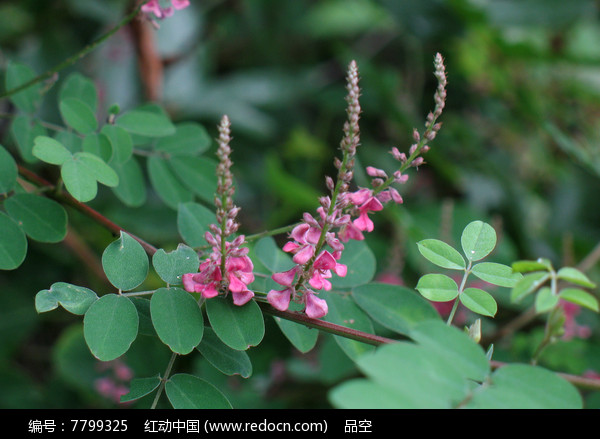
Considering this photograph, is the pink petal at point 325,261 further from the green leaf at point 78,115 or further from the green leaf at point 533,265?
the green leaf at point 78,115

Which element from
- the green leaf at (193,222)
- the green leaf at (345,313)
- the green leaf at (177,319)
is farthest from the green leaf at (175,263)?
the green leaf at (345,313)

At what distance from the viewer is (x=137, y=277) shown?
2.48 feet

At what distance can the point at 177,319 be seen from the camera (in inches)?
28.3

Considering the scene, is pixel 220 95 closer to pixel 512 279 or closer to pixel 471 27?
pixel 471 27

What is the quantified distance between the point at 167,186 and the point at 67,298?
16.5 inches

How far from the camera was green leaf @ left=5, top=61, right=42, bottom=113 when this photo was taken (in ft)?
3.45

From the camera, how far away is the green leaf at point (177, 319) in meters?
0.70

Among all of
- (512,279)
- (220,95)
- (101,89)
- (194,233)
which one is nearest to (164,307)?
(194,233)

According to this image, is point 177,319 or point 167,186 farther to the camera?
point 167,186

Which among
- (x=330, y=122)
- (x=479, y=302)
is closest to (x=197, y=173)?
(x=479, y=302)

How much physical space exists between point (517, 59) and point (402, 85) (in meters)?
0.48

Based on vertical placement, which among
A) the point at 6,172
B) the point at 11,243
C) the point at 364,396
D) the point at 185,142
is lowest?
the point at 364,396

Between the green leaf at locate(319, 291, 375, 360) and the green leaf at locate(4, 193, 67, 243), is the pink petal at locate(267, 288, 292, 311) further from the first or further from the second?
the green leaf at locate(4, 193, 67, 243)

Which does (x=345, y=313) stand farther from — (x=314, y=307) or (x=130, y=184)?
(x=130, y=184)
